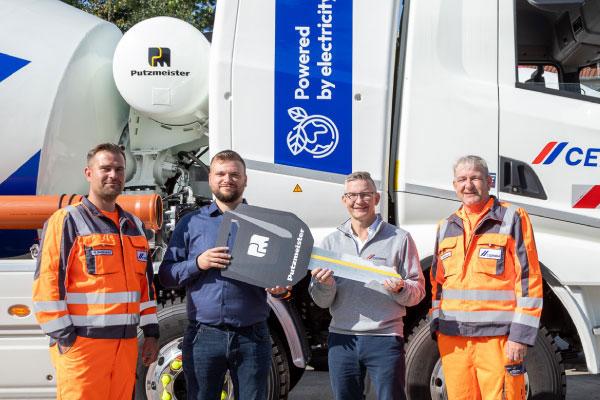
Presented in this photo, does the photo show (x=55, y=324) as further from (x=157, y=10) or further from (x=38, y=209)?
(x=157, y=10)

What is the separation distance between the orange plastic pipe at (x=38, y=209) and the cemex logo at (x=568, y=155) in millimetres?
2011

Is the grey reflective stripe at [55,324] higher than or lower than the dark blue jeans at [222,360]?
higher

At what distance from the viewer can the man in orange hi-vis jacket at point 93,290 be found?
2701 mm

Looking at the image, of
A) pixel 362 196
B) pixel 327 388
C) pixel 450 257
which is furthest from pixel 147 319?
pixel 327 388

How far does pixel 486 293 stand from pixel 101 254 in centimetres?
164

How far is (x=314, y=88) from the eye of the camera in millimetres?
3422

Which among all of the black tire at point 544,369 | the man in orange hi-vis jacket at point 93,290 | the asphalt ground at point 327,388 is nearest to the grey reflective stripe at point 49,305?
the man in orange hi-vis jacket at point 93,290

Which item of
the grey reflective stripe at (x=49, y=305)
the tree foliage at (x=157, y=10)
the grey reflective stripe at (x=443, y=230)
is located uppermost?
the tree foliage at (x=157, y=10)

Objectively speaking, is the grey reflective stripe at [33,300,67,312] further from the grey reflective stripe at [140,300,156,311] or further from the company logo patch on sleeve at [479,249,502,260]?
the company logo patch on sleeve at [479,249,502,260]

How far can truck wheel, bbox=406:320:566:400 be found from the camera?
11.5ft

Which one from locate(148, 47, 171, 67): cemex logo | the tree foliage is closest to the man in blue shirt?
locate(148, 47, 171, 67): cemex logo

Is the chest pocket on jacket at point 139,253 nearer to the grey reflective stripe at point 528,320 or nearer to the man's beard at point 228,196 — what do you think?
the man's beard at point 228,196

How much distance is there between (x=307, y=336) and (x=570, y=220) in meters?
1.53

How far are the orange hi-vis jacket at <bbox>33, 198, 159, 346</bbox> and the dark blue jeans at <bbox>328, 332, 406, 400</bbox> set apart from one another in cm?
89
